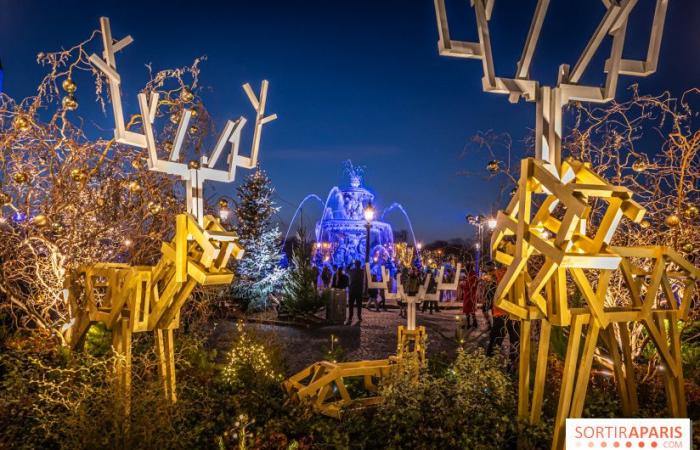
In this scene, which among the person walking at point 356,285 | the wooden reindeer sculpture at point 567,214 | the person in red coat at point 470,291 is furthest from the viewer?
the person walking at point 356,285

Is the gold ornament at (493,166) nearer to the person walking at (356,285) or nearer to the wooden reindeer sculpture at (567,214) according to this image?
the wooden reindeer sculpture at (567,214)

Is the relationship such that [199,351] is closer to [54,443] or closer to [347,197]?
[54,443]

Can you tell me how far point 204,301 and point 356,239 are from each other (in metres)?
16.6

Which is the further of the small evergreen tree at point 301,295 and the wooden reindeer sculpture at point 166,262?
the small evergreen tree at point 301,295

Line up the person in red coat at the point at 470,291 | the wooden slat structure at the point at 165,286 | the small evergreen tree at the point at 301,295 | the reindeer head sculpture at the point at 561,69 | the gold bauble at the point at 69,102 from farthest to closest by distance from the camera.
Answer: the small evergreen tree at the point at 301,295, the person in red coat at the point at 470,291, the gold bauble at the point at 69,102, the wooden slat structure at the point at 165,286, the reindeer head sculpture at the point at 561,69

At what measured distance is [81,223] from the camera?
6.55 metres

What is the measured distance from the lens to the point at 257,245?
1769cm

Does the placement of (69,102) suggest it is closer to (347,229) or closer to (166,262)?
(166,262)

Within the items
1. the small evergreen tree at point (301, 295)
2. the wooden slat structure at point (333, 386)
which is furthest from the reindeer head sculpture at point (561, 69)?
the small evergreen tree at point (301, 295)

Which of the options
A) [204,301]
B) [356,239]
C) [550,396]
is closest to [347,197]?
[356,239]

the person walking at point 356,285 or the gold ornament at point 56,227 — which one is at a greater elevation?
the gold ornament at point 56,227

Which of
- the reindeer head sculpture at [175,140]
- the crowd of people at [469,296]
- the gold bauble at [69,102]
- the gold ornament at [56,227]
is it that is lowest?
the crowd of people at [469,296]

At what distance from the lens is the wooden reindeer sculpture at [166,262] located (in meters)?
4.19

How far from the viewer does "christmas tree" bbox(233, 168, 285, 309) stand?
1673cm
